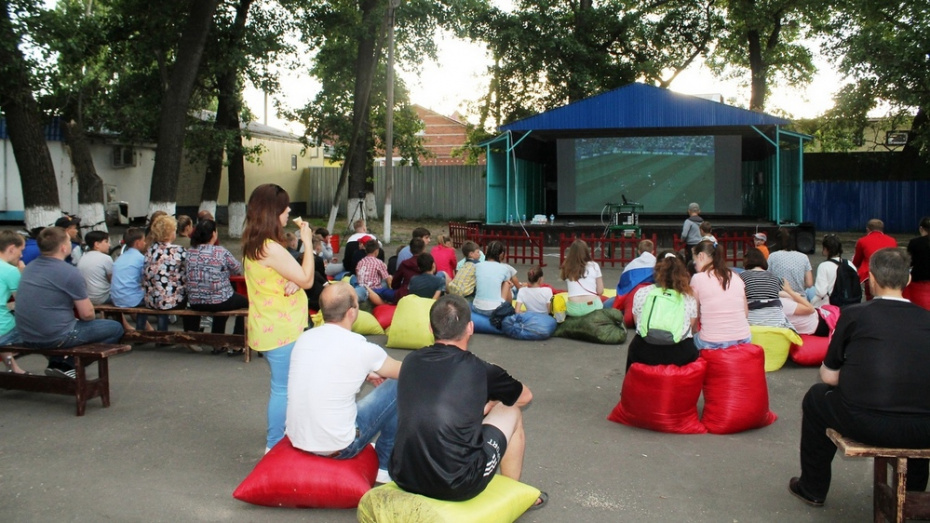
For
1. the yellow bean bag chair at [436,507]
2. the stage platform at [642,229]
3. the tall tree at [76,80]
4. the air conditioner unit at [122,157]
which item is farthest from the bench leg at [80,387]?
the air conditioner unit at [122,157]

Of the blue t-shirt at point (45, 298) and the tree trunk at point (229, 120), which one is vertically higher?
the tree trunk at point (229, 120)

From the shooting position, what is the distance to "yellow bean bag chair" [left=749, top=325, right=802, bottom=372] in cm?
832

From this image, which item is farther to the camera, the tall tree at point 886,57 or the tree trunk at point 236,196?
the tree trunk at point 236,196

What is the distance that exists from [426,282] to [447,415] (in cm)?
637

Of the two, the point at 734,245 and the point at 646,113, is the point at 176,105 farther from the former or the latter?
the point at 734,245

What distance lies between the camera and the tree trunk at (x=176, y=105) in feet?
60.1

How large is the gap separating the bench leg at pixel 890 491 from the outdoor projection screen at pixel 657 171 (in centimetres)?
2167

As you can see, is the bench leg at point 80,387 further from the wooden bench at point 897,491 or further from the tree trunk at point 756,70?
the tree trunk at point 756,70

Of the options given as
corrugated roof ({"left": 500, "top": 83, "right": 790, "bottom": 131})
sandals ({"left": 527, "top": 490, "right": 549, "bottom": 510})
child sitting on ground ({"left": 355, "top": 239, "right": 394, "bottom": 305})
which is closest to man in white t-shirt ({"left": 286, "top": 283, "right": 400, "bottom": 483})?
sandals ({"left": 527, "top": 490, "right": 549, "bottom": 510})

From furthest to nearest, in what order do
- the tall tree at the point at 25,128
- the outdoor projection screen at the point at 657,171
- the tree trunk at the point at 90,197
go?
1. the outdoor projection screen at the point at 657,171
2. the tree trunk at the point at 90,197
3. the tall tree at the point at 25,128

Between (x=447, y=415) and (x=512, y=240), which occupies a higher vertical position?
(x=512, y=240)

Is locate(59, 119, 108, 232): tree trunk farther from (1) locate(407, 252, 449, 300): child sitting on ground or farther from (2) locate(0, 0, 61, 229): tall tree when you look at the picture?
(1) locate(407, 252, 449, 300): child sitting on ground

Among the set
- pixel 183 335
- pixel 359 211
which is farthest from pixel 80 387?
pixel 359 211

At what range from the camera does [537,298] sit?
34.5 feet
